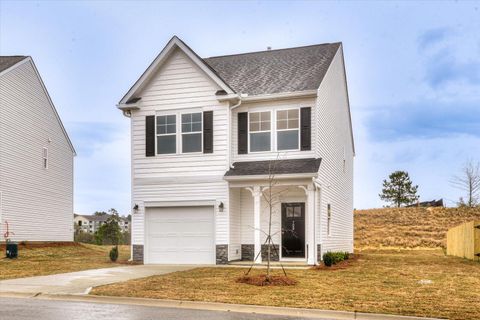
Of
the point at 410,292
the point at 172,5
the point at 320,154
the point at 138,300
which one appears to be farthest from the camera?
the point at 320,154

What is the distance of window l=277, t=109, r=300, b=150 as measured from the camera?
20984mm

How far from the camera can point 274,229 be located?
21469 millimetres

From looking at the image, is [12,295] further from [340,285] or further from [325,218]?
[325,218]

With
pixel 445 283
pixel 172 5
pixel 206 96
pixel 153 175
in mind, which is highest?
pixel 172 5

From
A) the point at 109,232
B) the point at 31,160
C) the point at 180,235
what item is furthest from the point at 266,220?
the point at 109,232

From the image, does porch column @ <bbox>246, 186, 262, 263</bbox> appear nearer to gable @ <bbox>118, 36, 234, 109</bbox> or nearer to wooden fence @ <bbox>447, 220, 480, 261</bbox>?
gable @ <bbox>118, 36, 234, 109</bbox>

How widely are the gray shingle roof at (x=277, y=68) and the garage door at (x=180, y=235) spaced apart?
535 centimetres

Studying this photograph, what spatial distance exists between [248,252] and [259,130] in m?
4.87

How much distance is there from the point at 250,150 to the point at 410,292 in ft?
33.9

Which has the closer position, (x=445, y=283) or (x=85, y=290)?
(x=85, y=290)

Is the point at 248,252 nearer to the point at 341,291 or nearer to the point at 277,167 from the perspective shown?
the point at 277,167

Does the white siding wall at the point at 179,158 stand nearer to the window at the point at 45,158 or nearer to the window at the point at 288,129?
the window at the point at 288,129

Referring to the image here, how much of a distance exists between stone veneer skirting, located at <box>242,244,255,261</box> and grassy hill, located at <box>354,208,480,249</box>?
2098cm

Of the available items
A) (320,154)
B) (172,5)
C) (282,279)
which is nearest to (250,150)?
(320,154)
